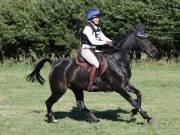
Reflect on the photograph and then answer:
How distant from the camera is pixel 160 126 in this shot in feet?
36.4

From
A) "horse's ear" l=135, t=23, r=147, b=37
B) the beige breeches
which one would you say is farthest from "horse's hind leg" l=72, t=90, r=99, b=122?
"horse's ear" l=135, t=23, r=147, b=37

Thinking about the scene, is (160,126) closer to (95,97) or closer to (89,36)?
(89,36)

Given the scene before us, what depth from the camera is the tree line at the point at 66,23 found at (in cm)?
2538

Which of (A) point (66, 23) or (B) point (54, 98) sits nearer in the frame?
(B) point (54, 98)

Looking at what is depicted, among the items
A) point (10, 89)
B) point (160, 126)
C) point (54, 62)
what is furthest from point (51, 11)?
point (160, 126)

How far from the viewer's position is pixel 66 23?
26.5 metres

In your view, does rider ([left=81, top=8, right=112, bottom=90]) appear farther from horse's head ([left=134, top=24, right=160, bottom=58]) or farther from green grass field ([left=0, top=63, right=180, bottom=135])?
green grass field ([left=0, top=63, right=180, bottom=135])

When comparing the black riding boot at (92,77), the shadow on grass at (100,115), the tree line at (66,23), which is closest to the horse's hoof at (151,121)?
the shadow on grass at (100,115)

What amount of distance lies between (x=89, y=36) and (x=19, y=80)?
926cm

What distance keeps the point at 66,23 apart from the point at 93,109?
1320 centimetres

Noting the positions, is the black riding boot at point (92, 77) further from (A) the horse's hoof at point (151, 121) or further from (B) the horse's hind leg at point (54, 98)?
(A) the horse's hoof at point (151, 121)

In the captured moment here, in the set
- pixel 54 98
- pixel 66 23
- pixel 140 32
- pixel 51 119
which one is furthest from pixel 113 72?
pixel 66 23

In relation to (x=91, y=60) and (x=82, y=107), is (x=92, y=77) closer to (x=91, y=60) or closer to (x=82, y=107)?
(x=91, y=60)

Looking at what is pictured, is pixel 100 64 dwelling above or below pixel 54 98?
above
